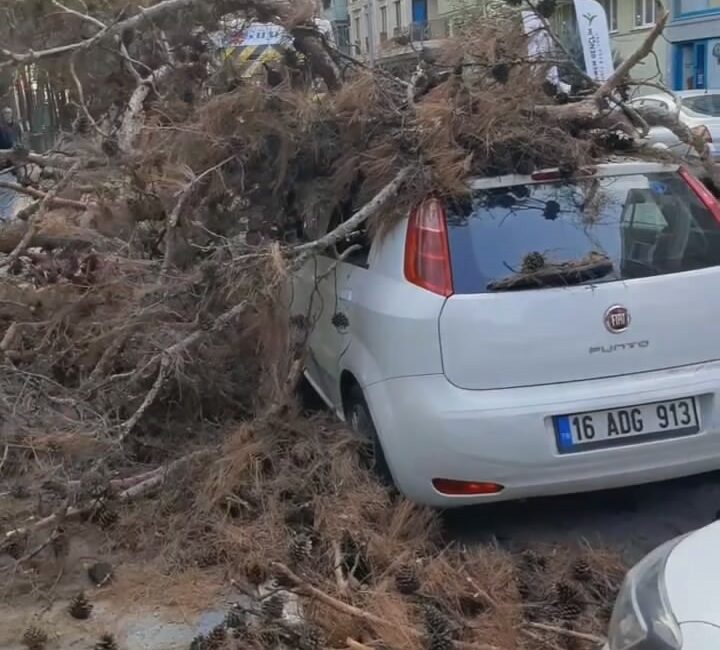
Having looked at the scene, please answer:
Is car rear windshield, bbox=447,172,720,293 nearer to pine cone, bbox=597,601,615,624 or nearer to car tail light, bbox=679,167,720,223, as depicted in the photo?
car tail light, bbox=679,167,720,223

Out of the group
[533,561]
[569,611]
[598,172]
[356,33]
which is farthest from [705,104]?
[569,611]

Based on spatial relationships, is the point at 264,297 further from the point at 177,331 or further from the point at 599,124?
the point at 599,124

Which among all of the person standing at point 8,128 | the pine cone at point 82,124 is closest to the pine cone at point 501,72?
the pine cone at point 82,124

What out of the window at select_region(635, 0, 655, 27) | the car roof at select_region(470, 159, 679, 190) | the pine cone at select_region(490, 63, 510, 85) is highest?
the pine cone at select_region(490, 63, 510, 85)

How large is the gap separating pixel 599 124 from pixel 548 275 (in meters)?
1.14

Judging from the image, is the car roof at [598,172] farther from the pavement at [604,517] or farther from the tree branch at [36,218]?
the tree branch at [36,218]

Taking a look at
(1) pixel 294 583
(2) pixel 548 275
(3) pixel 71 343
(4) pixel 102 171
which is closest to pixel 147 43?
(4) pixel 102 171

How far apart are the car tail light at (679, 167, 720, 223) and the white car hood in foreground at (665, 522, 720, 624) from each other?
2246 mm

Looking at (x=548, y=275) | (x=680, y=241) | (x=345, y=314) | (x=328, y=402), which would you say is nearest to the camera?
(x=548, y=275)

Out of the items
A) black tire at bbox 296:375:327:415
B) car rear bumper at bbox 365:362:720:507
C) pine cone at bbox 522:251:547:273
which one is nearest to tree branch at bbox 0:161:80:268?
black tire at bbox 296:375:327:415

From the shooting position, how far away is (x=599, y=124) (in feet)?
17.2

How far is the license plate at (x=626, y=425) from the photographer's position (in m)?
4.38

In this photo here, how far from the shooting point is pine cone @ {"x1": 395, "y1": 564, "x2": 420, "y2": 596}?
4.02m

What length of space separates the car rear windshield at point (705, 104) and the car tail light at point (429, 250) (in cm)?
1783
